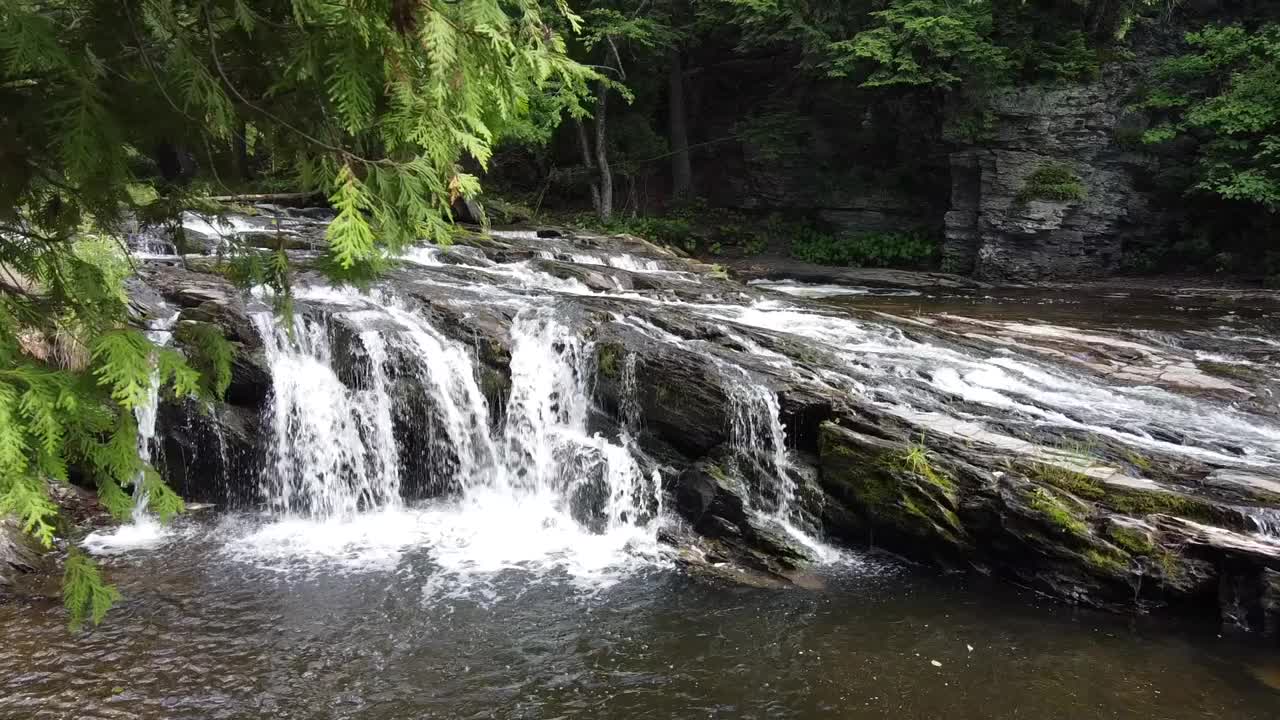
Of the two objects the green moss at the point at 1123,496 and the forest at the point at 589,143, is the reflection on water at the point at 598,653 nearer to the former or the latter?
the green moss at the point at 1123,496

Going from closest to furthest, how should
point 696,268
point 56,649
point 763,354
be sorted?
point 56,649, point 763,354, point 696,268

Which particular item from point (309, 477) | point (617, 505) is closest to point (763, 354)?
point (617, 505)

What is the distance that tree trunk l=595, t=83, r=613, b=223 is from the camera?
77.6ft

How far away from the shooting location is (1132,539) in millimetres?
6555

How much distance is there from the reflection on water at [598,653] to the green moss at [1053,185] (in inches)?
543

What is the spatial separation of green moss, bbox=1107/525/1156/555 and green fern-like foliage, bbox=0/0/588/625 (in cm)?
576

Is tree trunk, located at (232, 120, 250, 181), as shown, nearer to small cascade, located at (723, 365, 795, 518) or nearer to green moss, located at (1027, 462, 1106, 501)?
small cascade, located at (723, 365, 795, 518)

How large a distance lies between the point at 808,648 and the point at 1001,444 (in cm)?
307

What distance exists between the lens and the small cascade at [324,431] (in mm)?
9164

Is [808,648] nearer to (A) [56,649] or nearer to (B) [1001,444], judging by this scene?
(B) [1001,444]

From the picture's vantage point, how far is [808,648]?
606 cm

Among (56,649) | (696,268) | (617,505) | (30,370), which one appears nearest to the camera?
(30,370)

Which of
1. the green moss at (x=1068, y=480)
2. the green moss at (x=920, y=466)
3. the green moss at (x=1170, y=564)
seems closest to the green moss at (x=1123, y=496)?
the green moss at (x=1068, y=480)

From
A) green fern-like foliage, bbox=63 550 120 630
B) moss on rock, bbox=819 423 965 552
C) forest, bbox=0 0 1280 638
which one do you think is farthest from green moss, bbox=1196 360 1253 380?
green fern-like foliage, bbox=63 550 120 630
